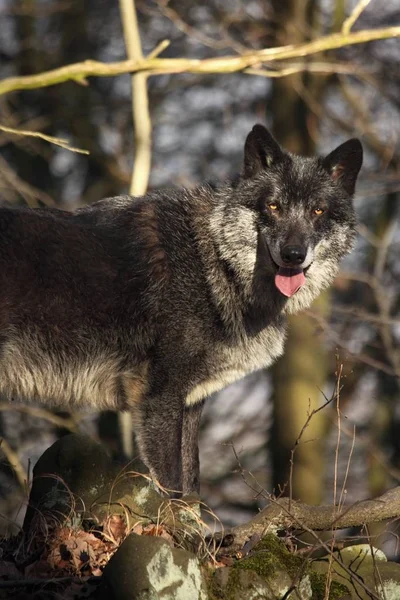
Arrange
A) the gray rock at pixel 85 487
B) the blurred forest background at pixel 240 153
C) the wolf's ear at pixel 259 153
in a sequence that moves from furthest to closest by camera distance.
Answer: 1. the blurred forest background at pixel 240 153
2. the wolf's ear at pixel 259 153
3. the gray rock at pixel 85 487

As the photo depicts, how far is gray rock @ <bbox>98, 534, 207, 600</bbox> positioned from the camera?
407cm

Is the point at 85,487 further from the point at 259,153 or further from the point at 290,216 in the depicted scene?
the point at 259,153

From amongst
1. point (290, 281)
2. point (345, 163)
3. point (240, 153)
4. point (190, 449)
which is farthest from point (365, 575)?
point (240, 153)

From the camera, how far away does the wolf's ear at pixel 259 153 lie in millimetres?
6660

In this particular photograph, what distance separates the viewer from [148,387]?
609 centimetres

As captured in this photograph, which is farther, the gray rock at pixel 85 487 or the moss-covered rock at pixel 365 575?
the gray rock at pixel 85 487

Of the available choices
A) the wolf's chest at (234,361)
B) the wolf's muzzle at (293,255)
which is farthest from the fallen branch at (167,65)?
the wolf's chest at (234,361)

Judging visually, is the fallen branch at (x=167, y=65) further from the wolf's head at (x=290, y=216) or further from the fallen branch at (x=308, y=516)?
the fallen branch at (x=308, y=516)

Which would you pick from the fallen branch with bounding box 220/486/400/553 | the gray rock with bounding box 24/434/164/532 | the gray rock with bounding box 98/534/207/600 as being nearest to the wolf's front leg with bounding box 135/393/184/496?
the gray rock with bounding box 24/434/164/532

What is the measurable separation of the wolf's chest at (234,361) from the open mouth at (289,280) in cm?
46

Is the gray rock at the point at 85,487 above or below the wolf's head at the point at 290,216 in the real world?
below

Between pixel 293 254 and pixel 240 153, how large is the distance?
8638mm

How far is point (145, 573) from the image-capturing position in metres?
4.09

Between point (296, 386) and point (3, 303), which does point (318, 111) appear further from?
point (3, 303)
